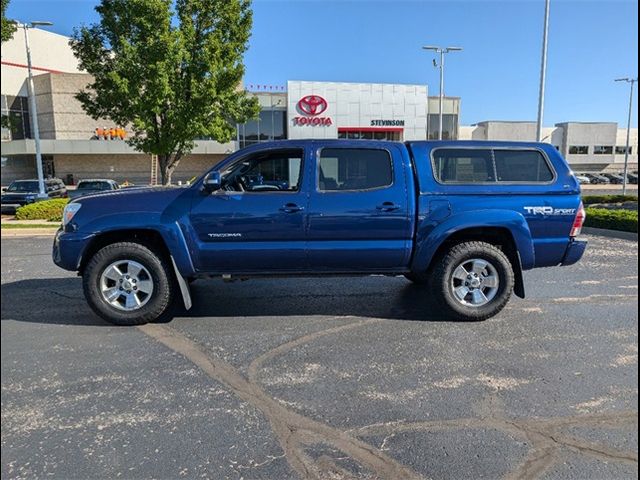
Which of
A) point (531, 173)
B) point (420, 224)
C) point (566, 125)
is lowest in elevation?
point (420, 224)

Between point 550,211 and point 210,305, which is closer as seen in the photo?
point 550,211

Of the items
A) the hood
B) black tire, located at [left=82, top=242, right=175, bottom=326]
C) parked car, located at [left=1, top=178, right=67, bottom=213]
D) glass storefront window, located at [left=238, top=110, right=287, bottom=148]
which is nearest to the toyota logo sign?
glass storefront window, located at [left=238, top=110, right=287, bottom=148]

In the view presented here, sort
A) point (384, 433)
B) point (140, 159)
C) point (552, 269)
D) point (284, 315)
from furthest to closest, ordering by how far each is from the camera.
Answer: point (140, 159) → point (552, 269) → point (284, 315) → point (384, 433)

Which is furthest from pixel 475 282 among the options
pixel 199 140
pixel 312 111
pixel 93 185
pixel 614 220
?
pixel 199 140

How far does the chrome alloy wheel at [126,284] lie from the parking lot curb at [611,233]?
10.9m

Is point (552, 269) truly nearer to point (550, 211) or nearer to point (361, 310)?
point (550, 211)

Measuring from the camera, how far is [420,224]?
480 centimetres

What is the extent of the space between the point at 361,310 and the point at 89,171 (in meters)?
47.2

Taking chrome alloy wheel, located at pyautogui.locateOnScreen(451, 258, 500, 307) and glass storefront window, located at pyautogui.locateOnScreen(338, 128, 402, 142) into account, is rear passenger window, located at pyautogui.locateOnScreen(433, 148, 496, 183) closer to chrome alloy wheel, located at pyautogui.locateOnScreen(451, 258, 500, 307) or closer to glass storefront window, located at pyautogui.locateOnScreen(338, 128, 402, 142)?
chrome alloy wheel, located at pyautogui.locateOnScreen(451, 258, 500, 307)

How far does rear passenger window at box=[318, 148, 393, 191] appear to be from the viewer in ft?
15.8

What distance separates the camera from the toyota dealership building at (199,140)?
1663 inches

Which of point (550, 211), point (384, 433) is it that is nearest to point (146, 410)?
point (384, 433)

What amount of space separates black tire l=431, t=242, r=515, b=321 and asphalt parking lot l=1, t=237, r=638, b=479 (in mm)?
157

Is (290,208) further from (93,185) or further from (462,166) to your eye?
(93,185)
